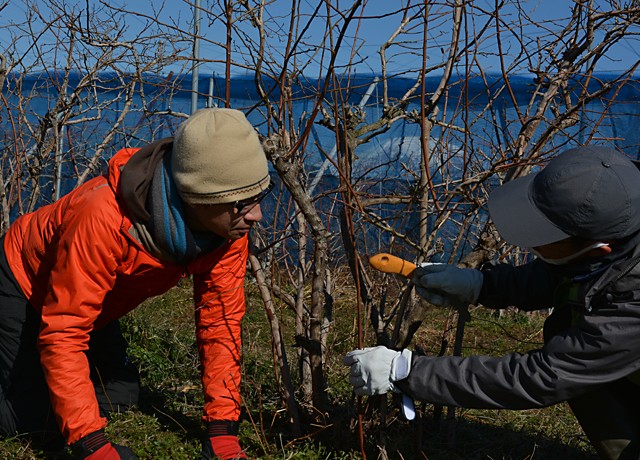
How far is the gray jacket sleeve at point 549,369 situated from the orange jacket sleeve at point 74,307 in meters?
1.04

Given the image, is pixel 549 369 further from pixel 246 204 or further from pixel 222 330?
pixel 222 330

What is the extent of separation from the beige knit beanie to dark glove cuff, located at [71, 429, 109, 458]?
2.71ft

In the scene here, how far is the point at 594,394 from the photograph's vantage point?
235 centimetres

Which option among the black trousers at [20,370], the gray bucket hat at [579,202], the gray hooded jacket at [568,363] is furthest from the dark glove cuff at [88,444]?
the gray bucket hat at [579,202]

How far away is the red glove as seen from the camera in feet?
8.18

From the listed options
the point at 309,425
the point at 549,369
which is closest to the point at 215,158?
the point at 549,369

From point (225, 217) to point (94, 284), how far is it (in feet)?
1.55

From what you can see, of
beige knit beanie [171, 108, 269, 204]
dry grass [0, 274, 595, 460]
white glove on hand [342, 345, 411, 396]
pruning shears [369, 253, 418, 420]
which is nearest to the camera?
beige knit beanie [171, 108, 269, 204]

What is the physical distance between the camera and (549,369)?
1.98 meters

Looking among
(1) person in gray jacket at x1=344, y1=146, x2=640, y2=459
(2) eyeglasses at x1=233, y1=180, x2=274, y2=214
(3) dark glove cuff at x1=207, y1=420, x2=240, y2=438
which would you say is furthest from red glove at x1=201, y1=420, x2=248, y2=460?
(2) eyeglasses at x1=233, y1=180, x2=274, y2=214

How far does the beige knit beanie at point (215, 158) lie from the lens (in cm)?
203

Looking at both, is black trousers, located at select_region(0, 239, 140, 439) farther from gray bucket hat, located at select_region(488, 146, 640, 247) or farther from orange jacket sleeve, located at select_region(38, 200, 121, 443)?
gray bucket hat, located at select_region(488, 146, 640, 247)

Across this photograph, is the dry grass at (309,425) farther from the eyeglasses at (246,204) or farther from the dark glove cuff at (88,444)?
the eyeglasses at (246,204)

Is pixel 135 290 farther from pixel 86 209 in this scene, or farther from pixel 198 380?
pixel 198 380
